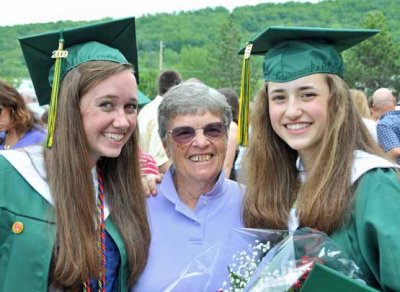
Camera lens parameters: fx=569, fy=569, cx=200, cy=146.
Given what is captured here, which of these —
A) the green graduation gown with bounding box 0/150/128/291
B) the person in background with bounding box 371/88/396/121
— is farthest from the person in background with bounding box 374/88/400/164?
the green graduation gown with bounding box 0/150/128/291

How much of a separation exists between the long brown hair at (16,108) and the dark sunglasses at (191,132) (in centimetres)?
260

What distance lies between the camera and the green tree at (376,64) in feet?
128

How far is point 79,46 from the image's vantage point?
8.57ft

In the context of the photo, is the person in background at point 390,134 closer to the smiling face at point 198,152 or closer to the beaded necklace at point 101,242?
the smiling face at point 198,152

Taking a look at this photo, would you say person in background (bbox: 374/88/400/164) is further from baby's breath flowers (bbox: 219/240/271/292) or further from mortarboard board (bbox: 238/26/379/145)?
baby's breath flowers (bbox: 219/240/271/292)

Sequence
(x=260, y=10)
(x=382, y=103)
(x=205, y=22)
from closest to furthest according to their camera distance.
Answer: (x=382, y=103) → (x=260, y=10) → (x=205, y=22)

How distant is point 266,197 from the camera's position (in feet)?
8.59

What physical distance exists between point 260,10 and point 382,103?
212 ft

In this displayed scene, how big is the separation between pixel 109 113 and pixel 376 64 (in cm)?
4011

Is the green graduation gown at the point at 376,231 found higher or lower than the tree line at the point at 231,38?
lower

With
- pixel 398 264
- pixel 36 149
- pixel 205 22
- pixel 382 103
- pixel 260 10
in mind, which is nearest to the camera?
pixel 398 264

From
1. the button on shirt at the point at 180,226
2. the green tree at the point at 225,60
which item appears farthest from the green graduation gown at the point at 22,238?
the green tree at the point at 225,60

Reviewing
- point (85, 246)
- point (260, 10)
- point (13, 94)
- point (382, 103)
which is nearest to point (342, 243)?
point (85, 246)

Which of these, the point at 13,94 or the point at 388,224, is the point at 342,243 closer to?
the point at 388,224
